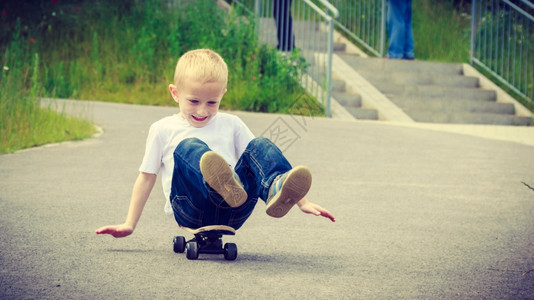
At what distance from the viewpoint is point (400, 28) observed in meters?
13.2

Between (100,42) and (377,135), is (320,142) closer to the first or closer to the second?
(377,135)

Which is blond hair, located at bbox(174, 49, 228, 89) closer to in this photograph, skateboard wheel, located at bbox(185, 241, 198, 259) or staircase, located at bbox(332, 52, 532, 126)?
skateboard wheel, located at bbox(185, 241, 198, 259)

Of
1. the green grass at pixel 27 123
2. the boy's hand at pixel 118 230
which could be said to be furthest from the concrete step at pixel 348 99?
the boy's hand at pixel 118 230

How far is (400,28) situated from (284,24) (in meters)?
1.95

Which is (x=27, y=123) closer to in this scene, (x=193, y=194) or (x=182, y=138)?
(x=182, y=138)

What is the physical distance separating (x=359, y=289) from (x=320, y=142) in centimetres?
579

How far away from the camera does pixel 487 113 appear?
41.4 ft

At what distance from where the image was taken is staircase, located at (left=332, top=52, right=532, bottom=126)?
1244cm

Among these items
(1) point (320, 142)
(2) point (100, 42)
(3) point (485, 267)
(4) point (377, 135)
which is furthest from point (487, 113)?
(3) point (485, 267)

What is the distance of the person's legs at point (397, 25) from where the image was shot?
42.9 feet

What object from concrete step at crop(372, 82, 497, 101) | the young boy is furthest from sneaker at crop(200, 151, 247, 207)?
concrete step at crop(372, 82, 497, 101)

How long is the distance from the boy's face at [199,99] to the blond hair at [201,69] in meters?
0.02

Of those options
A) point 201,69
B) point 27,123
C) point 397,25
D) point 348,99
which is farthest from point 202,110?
point 397,25

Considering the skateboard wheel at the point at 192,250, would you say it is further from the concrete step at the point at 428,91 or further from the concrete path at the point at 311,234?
the concrete step at the point at 428,91
